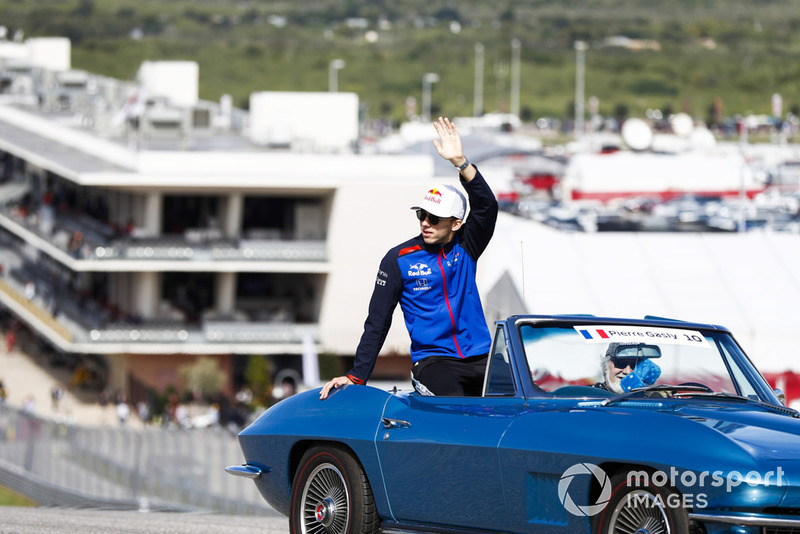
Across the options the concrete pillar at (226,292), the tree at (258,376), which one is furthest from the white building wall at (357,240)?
the concrete pillar at (226,292)

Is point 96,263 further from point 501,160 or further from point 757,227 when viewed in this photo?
point 501,160

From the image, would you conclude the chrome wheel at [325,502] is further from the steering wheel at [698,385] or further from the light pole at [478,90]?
the light pole at [478,90]

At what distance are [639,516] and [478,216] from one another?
7.85 ft

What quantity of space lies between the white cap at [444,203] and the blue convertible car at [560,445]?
89cm

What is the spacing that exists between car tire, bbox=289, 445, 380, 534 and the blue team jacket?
473mm

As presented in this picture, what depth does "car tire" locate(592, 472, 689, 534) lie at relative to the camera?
232 inches

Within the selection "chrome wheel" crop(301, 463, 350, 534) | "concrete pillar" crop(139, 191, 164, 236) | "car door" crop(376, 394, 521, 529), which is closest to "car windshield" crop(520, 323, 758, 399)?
"car door" crop(376, 394, 521, 529)

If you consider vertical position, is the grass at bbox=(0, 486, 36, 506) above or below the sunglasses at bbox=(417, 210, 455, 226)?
below

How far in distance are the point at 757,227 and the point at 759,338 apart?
44766 mm

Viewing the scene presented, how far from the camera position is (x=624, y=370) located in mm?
7125

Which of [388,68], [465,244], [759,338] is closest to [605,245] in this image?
[759,338]

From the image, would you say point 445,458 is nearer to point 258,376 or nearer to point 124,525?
point 124,525

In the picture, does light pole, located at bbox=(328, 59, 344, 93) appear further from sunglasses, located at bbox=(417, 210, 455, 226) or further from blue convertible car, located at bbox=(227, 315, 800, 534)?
blue convertible car, located at bbox=(227, 315, 800, 534)

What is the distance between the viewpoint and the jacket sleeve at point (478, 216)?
8.07 meters
